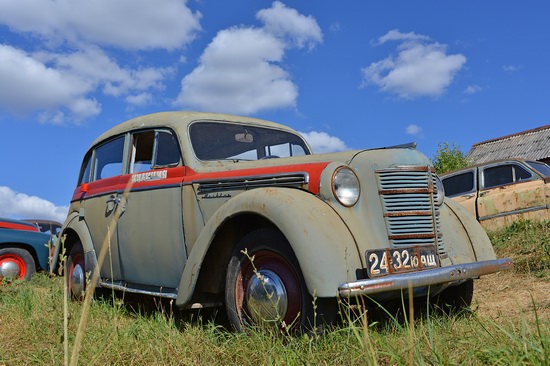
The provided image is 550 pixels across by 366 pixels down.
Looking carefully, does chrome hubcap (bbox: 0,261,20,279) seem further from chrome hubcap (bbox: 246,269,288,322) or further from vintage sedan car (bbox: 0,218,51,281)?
chrome hubcap (bbox: 246,269,288,322)

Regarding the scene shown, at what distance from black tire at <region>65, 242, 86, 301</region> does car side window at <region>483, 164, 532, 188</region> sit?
626 cm

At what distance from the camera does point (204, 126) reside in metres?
4.23

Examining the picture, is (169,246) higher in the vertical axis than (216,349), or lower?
higher

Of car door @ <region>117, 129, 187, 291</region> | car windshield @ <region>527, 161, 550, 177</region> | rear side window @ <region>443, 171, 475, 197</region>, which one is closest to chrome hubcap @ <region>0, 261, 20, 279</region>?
car door @ <region>117, 129, 187, 291</region>

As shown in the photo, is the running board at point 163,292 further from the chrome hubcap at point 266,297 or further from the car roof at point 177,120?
the car roof at point 177,120

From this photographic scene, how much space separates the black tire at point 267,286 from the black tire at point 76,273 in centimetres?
253

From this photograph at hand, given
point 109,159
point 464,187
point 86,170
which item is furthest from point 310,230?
point 464,187

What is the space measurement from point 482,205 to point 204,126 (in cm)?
545

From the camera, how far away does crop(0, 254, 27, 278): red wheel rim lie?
7787 mm

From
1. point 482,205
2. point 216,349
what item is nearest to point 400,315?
point 216,349

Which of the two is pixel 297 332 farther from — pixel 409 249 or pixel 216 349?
pixel 409 249

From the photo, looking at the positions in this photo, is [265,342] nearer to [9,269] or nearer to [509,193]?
[509,193]

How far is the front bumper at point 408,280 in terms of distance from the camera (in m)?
2.60

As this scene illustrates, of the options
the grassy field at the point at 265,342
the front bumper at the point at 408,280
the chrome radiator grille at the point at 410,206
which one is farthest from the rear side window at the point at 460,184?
the front bumper at the point at 408,280
